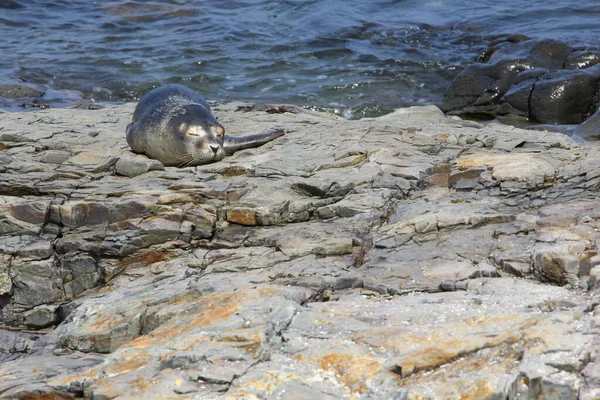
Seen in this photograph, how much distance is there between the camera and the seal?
777 centimetres

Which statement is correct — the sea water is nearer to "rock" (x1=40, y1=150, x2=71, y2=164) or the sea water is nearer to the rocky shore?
the rocky shore

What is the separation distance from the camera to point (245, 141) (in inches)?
317

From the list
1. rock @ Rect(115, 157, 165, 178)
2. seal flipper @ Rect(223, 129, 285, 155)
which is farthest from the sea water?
rock @ Rect(115, 157, 165, 178)

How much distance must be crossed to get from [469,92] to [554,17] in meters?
5.77

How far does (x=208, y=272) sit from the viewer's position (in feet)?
18.2

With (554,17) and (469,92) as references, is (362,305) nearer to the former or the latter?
(469,92)

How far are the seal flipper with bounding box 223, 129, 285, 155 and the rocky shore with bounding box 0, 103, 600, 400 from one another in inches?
4.2

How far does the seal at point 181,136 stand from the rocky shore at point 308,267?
0.63 feet

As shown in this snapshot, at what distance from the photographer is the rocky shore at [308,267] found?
3.77 m

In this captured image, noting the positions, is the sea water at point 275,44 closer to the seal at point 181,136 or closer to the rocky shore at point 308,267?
the seal at point 181,136

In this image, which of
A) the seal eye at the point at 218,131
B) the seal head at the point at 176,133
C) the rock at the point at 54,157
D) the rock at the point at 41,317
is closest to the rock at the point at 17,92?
the seal head at the point at 176,133

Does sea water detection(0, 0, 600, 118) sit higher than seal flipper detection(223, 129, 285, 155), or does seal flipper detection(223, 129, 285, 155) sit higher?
seal flipper detection(223, 129, 285, 155)

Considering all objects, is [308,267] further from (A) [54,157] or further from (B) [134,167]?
(A) [54,157]

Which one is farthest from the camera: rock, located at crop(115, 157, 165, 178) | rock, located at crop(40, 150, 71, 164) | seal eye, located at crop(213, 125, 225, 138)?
seal eye, located at crop(213, 125, 225, 138)
